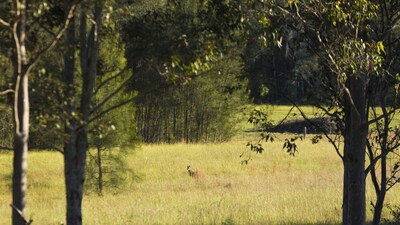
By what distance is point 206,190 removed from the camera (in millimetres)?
21766

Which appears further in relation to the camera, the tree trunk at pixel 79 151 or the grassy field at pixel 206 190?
the grassy field at pixel 206 190

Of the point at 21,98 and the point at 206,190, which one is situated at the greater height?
the point at 21,98

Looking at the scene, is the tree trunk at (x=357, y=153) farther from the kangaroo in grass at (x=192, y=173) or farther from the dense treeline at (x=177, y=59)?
the kangaroo in grass at (x=192, y=173)

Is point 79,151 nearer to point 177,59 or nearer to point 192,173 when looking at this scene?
point 177,59

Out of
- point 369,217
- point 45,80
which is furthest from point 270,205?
point 45,80

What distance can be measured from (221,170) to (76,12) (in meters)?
21.3

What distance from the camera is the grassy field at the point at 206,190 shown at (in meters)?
15.2

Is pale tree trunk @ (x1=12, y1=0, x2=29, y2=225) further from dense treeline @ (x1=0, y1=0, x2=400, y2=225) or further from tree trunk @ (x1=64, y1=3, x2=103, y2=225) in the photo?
tree trunk @ (x1=64, y1=3, x2=103, y2=225)

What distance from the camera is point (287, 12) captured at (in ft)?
28.6

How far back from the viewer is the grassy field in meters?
15.2

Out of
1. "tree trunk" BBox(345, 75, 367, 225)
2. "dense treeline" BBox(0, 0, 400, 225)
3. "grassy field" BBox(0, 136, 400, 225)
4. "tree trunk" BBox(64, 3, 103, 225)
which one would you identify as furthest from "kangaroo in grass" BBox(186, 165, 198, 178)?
"tree trunk" BBox(64, 3, 103, 225)

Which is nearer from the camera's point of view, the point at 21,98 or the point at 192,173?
the point at 21,98

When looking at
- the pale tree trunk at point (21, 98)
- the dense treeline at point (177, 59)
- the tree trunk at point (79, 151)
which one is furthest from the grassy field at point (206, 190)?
the pale tree trunk at point (21, 98)

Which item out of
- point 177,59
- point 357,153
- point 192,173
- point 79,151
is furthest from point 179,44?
point 192,173
